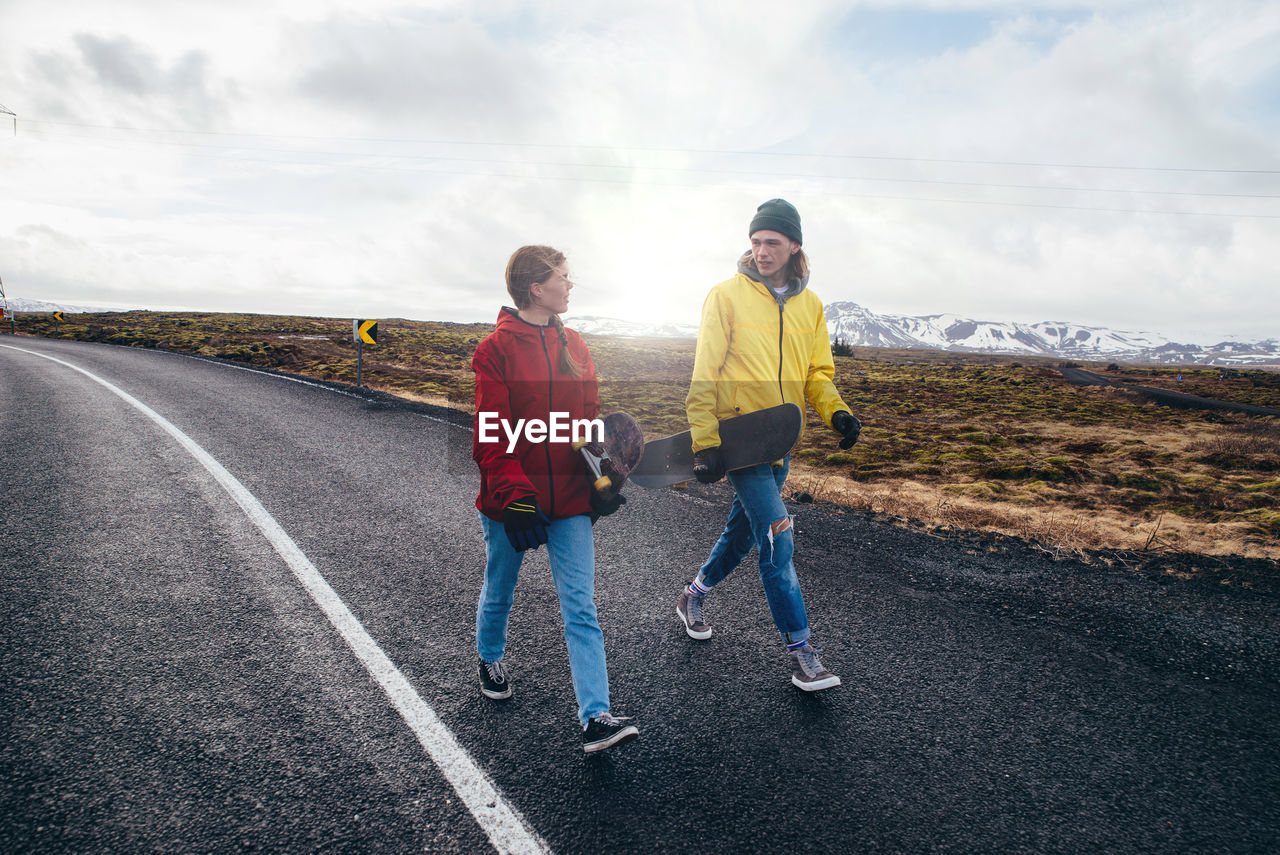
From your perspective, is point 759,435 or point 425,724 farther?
point 759,435

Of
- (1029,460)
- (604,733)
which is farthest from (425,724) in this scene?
(1029,460)

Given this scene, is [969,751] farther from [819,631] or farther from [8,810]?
[8,810]

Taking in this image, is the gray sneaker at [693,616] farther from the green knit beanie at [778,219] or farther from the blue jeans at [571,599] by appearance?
the green knit beanie at [778,219]

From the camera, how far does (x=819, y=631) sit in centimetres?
355

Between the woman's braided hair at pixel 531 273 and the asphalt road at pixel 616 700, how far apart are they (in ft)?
5.49

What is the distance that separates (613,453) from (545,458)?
325mm

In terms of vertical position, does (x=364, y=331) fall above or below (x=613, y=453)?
above

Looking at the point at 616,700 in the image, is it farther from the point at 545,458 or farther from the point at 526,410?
the point at 526,410

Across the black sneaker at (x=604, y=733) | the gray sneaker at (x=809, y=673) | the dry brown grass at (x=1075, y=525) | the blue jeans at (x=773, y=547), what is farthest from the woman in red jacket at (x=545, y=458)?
the dry brown grass at (x=1075, y=525)

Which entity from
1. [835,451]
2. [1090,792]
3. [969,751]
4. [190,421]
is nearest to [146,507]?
[190,421]

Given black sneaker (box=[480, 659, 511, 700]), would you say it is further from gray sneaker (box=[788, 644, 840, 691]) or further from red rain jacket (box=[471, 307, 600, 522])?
gray sneaker (box=[788, 644, 840, 691])

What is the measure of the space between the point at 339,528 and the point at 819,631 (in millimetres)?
3768

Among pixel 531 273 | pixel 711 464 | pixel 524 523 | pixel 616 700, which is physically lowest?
pixel 616 700

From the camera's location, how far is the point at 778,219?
306 centimetres
